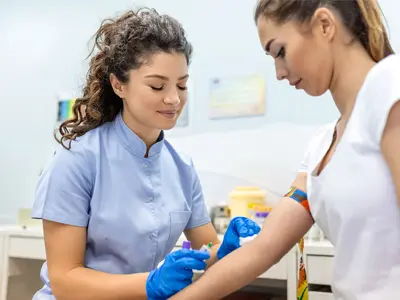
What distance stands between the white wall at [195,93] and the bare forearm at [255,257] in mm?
1246

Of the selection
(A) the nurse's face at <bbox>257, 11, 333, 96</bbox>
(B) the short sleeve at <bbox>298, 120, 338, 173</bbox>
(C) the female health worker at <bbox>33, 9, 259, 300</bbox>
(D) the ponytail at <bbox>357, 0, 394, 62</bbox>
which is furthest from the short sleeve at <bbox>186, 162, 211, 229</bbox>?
(D) the ponytail at <bbox>357, 0, 394, 62</bbox>

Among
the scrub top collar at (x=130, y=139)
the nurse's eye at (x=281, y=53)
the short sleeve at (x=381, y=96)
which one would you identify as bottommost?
the scrub top collar at (x=130, y=139)

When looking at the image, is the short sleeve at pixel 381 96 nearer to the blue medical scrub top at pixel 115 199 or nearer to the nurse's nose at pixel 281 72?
the nurse's nose at pixel 281 72

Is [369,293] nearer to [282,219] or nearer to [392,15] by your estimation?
[282,219]

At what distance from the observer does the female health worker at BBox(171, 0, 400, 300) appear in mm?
770

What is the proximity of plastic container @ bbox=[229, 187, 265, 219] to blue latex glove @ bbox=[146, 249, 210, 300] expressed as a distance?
1.21 m

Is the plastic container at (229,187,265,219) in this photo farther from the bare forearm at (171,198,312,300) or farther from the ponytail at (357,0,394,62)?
the ponytail at (357,0,394,62)

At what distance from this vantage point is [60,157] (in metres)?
1.23

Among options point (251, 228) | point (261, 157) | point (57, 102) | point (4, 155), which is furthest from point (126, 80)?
point (4, 155)

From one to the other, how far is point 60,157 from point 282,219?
22.6 inches

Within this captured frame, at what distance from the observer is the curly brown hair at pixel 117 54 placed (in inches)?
49.7

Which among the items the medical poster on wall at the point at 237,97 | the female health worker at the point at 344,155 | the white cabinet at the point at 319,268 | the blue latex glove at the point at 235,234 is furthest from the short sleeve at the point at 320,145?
the medical poster on wall at the point at 237,97

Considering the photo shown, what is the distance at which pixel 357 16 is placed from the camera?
2.87ft

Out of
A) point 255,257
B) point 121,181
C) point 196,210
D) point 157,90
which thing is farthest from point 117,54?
point 255,257
